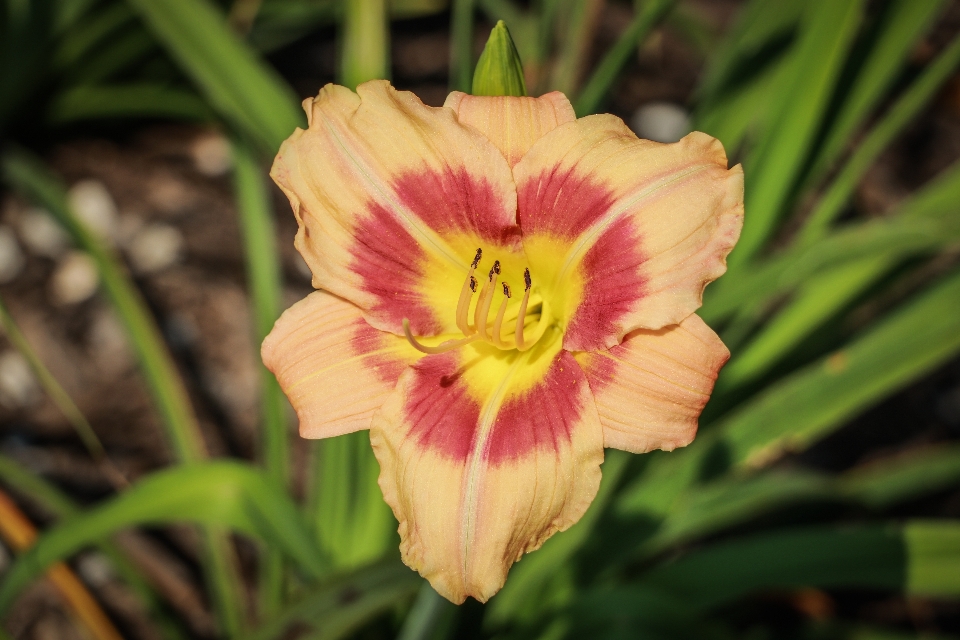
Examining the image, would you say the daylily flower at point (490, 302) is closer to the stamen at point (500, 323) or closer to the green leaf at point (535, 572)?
the stamen at point (500, 323)

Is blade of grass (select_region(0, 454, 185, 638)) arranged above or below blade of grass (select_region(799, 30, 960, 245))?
below

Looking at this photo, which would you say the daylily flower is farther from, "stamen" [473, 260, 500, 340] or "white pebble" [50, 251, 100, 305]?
"white pebble" [50, 251, 100, 305]

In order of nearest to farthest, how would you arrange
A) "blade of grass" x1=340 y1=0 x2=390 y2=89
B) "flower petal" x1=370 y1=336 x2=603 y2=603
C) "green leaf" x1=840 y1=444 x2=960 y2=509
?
"flower petal" x1=370 y1=336 x2=603 y2=603
"blade of grass" x1=340 y1=0 x2=390 y2=89
"green leaf" x1=840 y1=444 x2=960 y2=509

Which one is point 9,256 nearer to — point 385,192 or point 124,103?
point 124,103

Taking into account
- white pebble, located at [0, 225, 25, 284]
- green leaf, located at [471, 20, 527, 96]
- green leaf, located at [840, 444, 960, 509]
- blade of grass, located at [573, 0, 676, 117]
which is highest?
green leaf, located at [471, 20, 527, 96]

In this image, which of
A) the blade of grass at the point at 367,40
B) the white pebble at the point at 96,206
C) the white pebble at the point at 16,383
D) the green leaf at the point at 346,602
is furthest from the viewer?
the white pebble at the point at 96,206

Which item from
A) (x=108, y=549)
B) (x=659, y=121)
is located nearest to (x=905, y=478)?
(x=659, y=121)

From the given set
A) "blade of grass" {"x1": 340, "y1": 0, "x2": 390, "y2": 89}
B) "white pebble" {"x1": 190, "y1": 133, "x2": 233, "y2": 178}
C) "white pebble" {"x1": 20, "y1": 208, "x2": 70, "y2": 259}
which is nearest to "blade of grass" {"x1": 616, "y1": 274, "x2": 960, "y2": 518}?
"blade of grass" {"x1": 340, "y1": 0, "x2": 390, "y2": 89}

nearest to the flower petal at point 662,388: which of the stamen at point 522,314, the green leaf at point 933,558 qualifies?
the stamen at point 522,314
